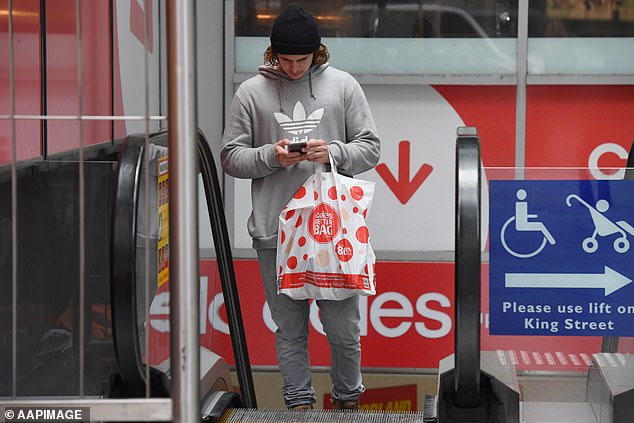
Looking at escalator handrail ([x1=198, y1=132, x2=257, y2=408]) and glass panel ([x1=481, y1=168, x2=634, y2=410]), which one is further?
escalator handrail ([x1=198, y1=132, x2=257, y2=408])


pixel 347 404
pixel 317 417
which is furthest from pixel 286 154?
pixel 347 404

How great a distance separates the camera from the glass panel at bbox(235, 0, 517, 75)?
644 centimetres

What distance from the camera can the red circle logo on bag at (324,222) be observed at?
4477 mm

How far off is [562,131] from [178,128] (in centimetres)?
455

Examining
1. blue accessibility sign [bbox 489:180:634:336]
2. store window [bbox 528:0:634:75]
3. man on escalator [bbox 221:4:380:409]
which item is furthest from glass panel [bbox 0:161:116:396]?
store window [bbox 528:0:634:75]

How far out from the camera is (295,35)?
14.6 ft

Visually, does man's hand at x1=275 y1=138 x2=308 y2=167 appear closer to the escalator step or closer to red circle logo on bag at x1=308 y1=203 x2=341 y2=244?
red circle logo on bag at x1=308 y1=203 x2=341 y2=244

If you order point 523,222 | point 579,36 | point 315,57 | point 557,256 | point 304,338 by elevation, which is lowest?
point 304,338

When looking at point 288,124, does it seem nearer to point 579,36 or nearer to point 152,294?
point 152,294

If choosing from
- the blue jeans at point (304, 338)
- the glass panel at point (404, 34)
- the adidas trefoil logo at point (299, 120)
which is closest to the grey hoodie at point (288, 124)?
the adidas trefoil logo at point (299, 120)

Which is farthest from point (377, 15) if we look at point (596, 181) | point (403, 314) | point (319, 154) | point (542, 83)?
point (596, 181)

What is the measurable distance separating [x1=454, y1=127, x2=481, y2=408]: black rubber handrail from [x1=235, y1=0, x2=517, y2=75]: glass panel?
305cm

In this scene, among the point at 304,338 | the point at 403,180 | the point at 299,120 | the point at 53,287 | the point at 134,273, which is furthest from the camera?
the point at 403,180

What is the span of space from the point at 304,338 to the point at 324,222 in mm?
643
